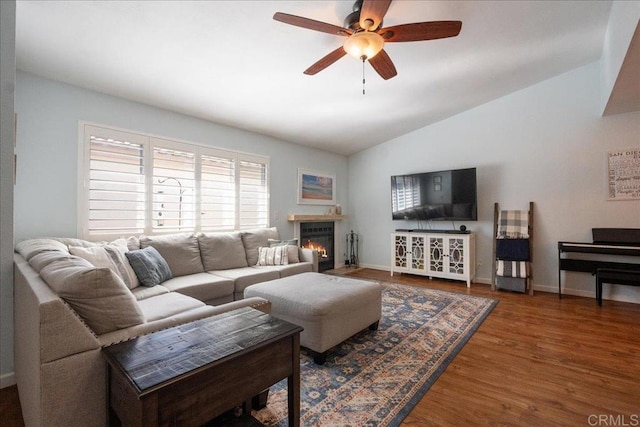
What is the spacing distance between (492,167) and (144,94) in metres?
4.83

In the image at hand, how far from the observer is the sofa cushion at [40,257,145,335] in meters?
1.18

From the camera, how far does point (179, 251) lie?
3104 millimetres

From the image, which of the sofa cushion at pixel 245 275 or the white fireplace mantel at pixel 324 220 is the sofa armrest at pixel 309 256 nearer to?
the sofa cushion at pixel 245 275

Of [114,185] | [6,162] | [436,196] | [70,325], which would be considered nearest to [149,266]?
[114,185]

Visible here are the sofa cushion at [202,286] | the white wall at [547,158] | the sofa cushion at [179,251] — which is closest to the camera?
the sofa cushion at [202,286]

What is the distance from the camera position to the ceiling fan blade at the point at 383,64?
2233 mm

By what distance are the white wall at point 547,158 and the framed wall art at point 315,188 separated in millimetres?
1736

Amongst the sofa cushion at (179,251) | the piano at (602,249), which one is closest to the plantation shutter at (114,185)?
the sofa cushion at (179,251)

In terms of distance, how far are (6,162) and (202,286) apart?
63.6 inches

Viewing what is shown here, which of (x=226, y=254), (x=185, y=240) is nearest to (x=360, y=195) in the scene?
(x=226, y=254)

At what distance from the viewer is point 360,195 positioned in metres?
5.96

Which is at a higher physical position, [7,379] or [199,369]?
[199,369]

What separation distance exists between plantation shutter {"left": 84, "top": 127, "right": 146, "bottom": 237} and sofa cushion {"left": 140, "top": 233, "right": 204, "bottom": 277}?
0.30 metres

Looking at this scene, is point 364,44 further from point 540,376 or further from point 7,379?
point 7,379
